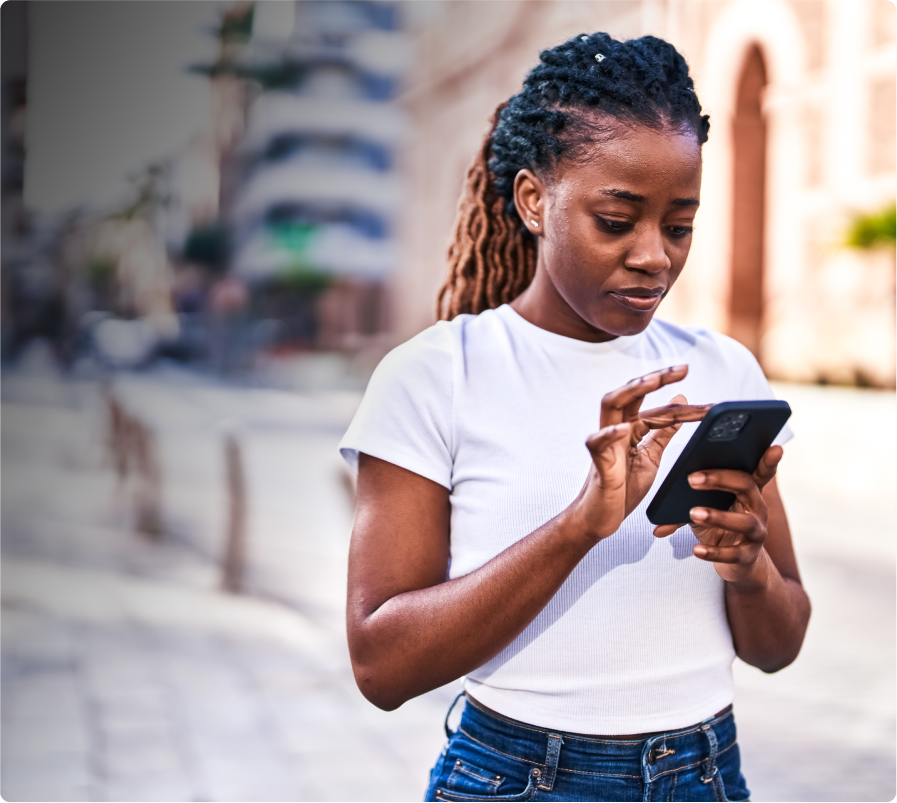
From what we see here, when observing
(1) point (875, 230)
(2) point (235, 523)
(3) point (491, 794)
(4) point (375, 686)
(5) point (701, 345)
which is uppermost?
(1) point (875, 230)

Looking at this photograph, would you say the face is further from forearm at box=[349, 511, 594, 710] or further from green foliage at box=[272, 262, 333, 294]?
green foliage at box=[272, 262, 333, 294]

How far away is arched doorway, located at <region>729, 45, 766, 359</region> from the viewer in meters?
13.7

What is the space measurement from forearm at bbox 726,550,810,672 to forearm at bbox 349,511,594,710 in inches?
10.7

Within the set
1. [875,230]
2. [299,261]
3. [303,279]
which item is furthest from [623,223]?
[303,279]

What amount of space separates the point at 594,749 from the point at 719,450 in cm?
41

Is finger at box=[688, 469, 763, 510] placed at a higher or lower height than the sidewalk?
higher

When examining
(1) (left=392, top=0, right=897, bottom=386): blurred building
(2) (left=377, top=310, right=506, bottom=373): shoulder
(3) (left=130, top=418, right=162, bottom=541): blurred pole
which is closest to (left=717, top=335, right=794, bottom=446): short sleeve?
(2) (left=377, top=310, right=506, bottom=373): shoulder

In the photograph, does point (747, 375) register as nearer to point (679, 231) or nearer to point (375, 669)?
point (679, 231)

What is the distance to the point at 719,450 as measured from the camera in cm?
118

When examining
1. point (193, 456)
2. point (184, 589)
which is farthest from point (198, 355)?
point (184, 589)

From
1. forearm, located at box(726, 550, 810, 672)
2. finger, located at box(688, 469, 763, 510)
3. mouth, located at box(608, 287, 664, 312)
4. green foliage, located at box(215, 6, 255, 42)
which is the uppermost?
green foliage, located at box(215, 6, 255, 42)

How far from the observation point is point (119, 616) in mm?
5078

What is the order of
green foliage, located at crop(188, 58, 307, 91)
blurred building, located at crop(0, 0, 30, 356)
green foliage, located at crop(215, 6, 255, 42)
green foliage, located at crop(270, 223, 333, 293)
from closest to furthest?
1. blurred building, located at crop(0, 0, 30, 356)
2. green foliage, located at crop(215, 6, 255, 42)
3. green foliage, located at crop(188, 58, 307, 91)
4. green foliage, located at crop(270, 223, 333, 293)

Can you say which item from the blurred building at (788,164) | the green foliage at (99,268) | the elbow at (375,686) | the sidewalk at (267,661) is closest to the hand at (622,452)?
the elbow at (375,686)
